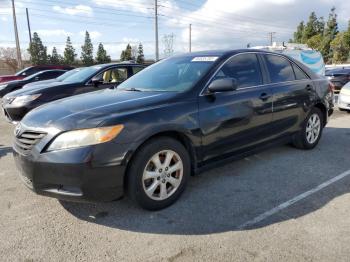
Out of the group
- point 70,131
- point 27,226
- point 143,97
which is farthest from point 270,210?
point 27,226

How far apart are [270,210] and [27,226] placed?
2.33 m

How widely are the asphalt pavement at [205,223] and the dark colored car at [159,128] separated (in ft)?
1.02

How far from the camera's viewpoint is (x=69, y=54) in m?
48.5

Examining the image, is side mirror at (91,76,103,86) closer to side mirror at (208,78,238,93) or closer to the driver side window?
the driver side window

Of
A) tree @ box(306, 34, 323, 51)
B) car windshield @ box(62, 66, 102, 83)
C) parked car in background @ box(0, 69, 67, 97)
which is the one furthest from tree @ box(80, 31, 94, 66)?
car windshield @ box(62, 66, 102, 83)

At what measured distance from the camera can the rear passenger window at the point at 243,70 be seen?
4.05 m

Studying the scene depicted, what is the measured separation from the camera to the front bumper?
2855 mm

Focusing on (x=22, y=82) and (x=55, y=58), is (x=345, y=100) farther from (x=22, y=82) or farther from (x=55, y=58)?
(x=55, y=58)

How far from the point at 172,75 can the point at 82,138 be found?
1613mm

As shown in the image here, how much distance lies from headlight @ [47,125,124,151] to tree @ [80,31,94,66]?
49.6 metres

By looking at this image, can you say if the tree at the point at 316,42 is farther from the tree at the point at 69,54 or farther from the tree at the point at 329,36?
the tree at the point at 69,54

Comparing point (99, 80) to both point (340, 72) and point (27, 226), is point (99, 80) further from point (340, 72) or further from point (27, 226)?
point (340, 72)

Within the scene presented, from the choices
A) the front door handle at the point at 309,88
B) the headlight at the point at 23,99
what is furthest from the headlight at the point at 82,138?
the headlight at the point at 23,99

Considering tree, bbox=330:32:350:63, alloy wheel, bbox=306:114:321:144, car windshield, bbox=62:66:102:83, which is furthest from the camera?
tree, bbox=330:32:350:63
